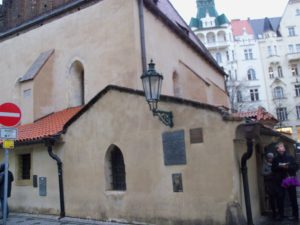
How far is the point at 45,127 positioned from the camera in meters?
12.1

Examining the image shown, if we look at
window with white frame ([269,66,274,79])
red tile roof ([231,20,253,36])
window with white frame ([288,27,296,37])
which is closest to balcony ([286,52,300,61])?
window with white frame ([269,66,274,79])

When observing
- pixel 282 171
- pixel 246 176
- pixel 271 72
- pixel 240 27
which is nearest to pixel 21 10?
pixel 246 176

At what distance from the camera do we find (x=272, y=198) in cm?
811

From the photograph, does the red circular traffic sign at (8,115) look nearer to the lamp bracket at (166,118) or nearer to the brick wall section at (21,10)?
the lamp bracket at (166,118)

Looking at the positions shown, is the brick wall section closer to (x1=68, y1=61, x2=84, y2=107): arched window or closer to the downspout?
(x1=68, y1=61, x2=84, y2=107): arched window

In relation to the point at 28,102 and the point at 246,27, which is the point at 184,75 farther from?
the point at 246,27

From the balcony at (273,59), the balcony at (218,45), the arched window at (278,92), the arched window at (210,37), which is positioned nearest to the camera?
the arched window at (278,92)

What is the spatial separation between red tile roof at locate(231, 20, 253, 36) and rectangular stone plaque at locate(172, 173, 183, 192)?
168 ft

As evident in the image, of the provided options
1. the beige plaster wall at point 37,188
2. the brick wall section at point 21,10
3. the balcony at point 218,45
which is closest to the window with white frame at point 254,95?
the balcony at point 218,45

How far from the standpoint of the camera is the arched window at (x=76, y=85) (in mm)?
15133

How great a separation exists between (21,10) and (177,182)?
13718mm

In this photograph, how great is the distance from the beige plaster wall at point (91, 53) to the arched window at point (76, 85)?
0.58ft

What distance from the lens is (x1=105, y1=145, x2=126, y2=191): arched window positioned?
916 centimetres

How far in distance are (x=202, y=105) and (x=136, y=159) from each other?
7.32ft
